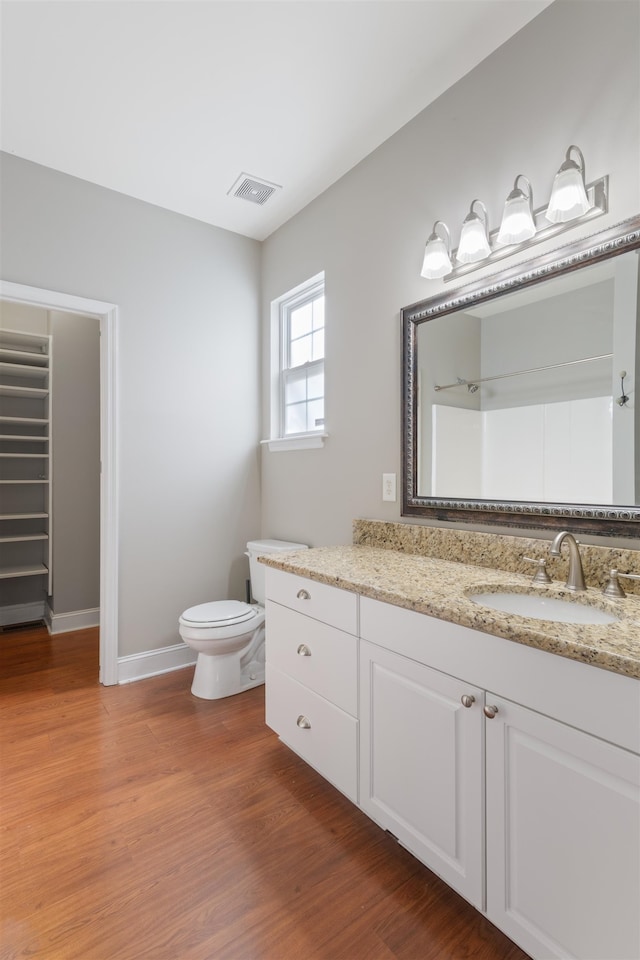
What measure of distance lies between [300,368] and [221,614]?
1497mm

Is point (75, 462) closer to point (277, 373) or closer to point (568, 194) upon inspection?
point (277, 373)

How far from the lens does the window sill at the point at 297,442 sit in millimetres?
2537

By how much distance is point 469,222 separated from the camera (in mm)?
1641

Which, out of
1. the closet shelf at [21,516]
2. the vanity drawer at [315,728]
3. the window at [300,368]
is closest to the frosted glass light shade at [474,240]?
the window at [300,368]

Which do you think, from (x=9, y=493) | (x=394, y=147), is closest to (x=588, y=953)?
(x=394, y=147)

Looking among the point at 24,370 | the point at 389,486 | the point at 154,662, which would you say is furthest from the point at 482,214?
the point at 24,370

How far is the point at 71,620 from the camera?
3.38 meters

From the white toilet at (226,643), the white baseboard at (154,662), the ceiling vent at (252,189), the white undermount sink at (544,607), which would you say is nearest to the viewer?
the white undermount sink at (544,607)

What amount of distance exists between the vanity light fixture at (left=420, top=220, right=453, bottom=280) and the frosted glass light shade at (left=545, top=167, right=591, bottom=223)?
1.39 ft

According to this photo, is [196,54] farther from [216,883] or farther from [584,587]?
[216,883]

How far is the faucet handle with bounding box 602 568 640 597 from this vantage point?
1.25 m

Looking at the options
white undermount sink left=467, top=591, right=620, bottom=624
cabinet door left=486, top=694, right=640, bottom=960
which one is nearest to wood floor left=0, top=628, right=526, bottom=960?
cabinet door left=486, top=694, right=640, bottom=960

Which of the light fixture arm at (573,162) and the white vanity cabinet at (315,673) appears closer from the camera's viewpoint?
the light fixture arm at (573,162)

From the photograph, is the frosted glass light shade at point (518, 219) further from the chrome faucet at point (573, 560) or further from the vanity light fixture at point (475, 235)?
the chrome faucet at point (573, 560)
